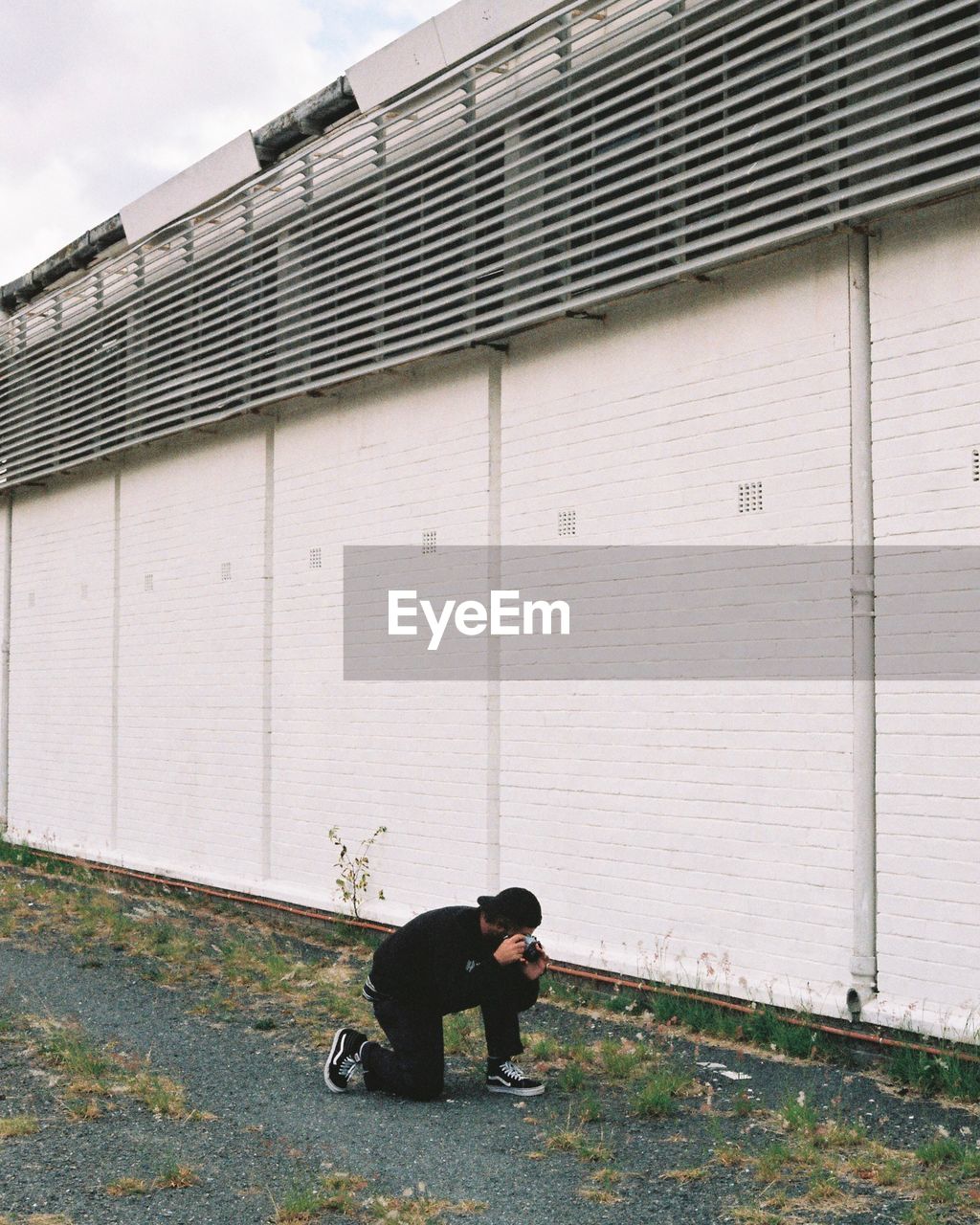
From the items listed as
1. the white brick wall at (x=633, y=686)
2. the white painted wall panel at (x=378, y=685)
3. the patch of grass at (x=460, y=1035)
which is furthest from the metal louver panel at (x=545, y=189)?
the patch of grass at (x=460, y=1035)

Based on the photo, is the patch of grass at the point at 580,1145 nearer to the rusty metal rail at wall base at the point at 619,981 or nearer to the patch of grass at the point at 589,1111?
the patch of grass at the point at 589,1111

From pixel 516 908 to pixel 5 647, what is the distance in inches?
513

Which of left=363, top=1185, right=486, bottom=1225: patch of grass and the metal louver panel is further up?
the metal louver panel

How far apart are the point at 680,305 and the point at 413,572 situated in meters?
3.17

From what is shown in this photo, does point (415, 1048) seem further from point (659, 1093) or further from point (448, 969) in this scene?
point (659, 1093)

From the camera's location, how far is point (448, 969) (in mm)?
6129

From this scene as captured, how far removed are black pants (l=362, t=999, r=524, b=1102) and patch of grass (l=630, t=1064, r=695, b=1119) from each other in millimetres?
675

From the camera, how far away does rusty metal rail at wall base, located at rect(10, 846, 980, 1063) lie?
6.50 meters

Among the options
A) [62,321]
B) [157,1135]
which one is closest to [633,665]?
[157,1135]

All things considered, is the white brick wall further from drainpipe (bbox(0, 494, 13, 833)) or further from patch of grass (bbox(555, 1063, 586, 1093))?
drainpipe (bbox(0, 494, 13, 833))

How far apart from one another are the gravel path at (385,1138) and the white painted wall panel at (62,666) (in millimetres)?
7978

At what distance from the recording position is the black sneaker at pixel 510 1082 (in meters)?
6.23

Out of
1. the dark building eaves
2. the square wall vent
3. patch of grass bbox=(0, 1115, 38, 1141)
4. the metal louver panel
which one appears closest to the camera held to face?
patch of grass bbox=(0, 1115, 38, 1141)

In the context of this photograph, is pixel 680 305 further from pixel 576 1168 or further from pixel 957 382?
pixel 576 1168
